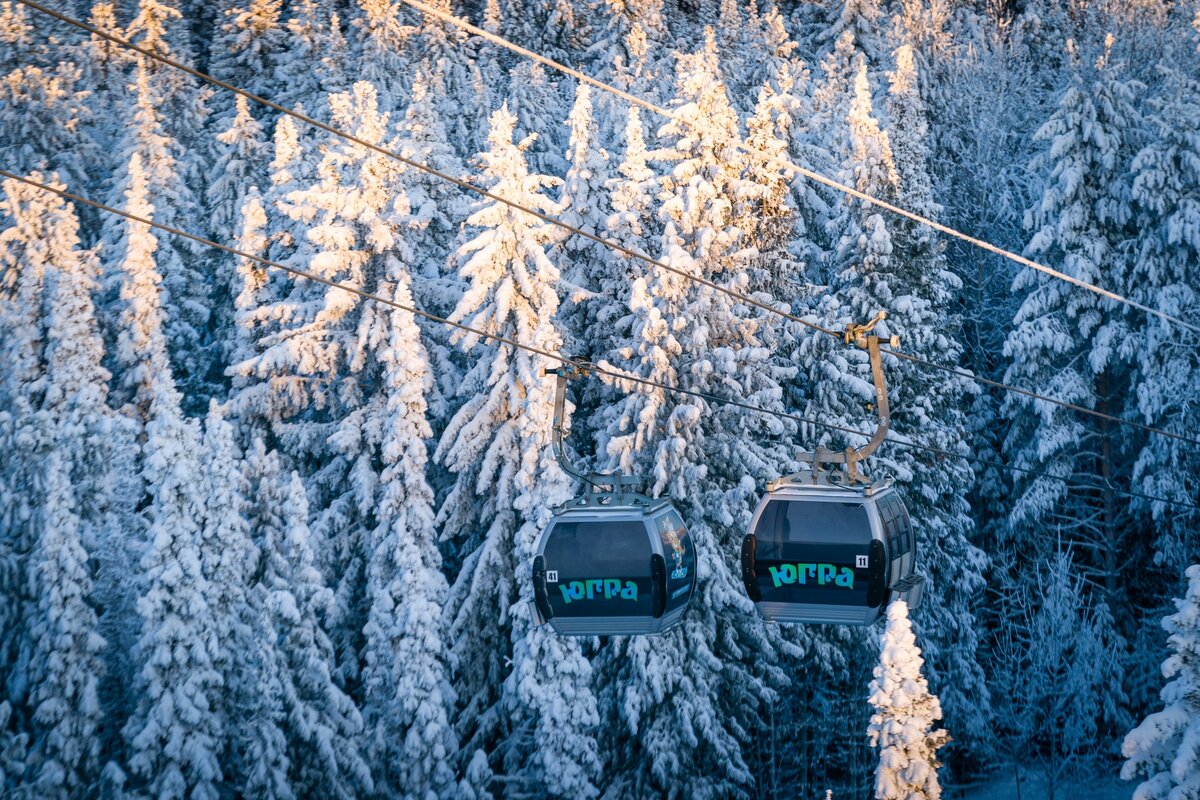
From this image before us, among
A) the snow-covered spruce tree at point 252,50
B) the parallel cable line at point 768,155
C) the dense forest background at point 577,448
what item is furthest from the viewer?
the snow-covered spruce tree at point 252,50

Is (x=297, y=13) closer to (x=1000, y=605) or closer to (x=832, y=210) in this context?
(x=832, y=210)

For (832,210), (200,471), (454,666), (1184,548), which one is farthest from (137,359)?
(1184,548)

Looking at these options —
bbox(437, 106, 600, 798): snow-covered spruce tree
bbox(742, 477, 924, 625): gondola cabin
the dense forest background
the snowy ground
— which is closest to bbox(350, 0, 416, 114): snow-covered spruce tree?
the dense forest background

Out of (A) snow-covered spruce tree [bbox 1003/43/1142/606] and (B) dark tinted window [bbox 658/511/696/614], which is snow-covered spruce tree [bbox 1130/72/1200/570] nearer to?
(A) snow-covered spruce tree [bbox 1003/43/1142/606]

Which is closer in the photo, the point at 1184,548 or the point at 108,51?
the point at 1184,548

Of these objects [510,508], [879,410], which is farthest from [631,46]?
[879,410]

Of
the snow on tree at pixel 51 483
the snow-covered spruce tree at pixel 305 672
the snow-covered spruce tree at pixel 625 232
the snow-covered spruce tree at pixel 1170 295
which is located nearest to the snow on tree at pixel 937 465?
the snow-covered spruce tree at pixel 1170 295

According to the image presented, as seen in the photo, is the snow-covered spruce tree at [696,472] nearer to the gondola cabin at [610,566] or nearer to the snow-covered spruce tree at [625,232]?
the snow-covered spruce tree at [625,232]
